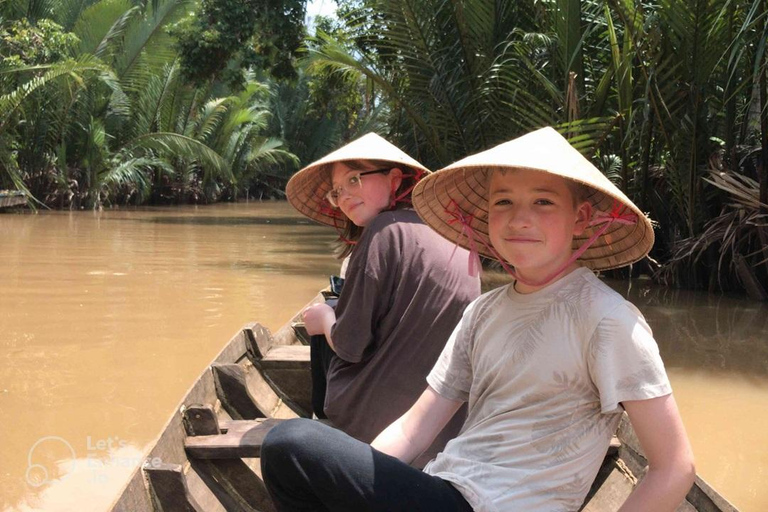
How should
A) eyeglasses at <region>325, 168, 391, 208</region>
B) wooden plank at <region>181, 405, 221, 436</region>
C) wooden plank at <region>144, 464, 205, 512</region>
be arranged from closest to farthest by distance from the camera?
wooden plank at <region>144, 464, 205, 512</region>, eyeglasses at <region>325, 168, 391, 208</region>, wooden plank at <region>181, 405, 221, 436</region>

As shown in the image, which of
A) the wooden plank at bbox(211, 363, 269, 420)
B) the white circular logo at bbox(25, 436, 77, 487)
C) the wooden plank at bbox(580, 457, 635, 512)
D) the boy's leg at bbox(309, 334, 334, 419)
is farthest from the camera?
the white circular logo at bbox(25, 436, 77, 487)

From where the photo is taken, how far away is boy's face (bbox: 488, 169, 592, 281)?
1698 mm

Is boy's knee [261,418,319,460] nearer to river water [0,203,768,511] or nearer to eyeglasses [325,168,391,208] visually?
eyeglasses [325,168,391,208]

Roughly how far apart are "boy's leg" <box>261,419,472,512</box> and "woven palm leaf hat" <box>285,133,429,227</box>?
3.81ft

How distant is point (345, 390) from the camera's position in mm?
2566

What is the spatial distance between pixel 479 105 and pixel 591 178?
8.45 m

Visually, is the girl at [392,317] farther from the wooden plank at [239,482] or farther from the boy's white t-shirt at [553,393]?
the boy's white t-shirt at [553,393]

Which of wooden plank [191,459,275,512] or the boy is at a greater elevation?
the boy

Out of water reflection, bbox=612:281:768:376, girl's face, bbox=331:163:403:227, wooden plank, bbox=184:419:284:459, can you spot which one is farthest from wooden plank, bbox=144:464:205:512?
water reflection, bbox=612:281:768:376

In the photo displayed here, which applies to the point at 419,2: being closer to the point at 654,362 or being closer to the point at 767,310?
the point at 767,310

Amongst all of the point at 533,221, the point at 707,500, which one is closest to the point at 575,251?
the point at 533,221

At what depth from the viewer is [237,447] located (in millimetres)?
2734

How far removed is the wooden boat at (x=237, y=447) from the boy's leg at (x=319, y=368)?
158 mm

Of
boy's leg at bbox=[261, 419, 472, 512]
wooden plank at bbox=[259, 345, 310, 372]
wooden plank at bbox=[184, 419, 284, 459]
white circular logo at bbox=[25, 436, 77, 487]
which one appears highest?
boy's leg at bbox=[261, 419, 472, 512]
